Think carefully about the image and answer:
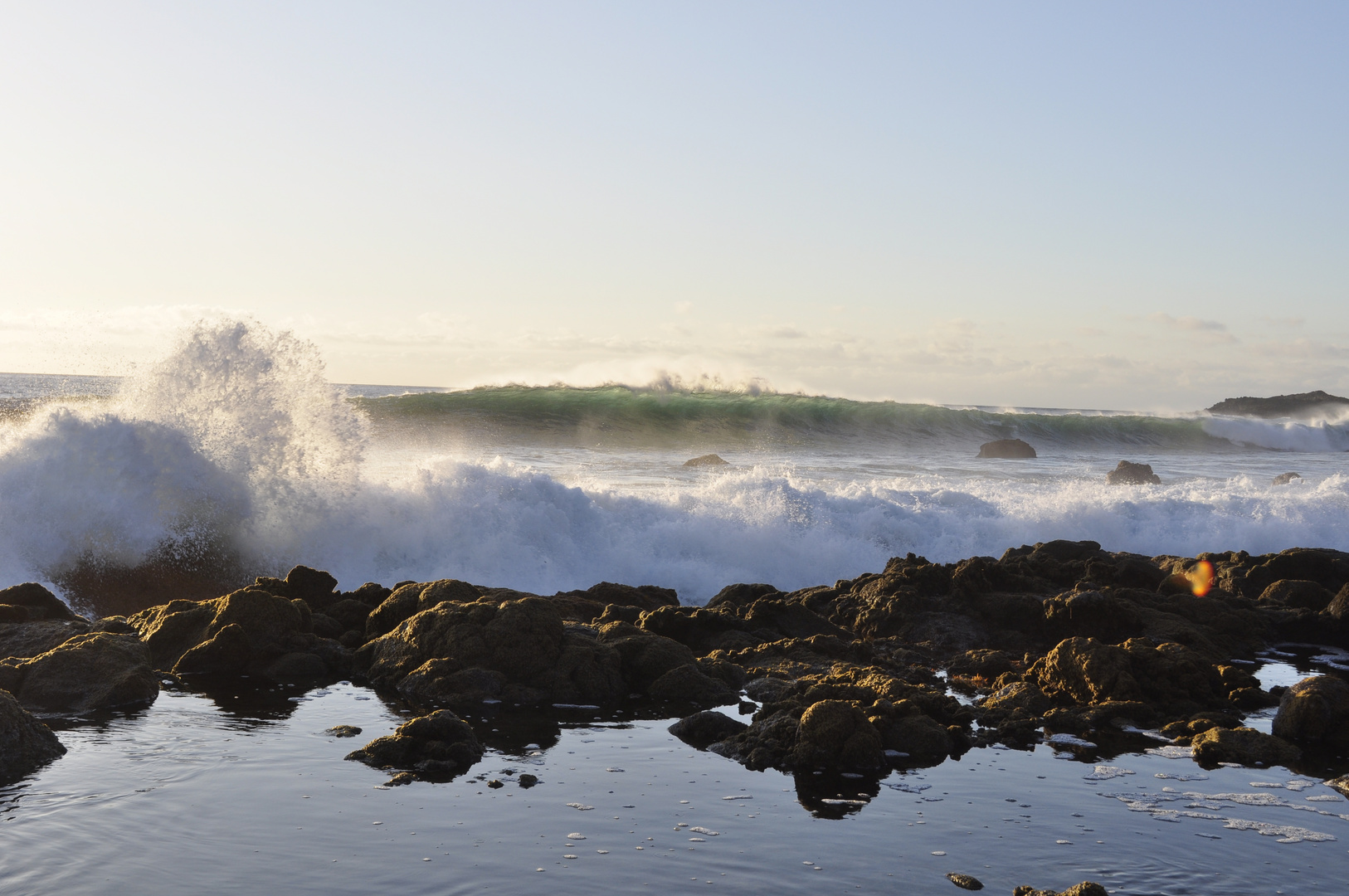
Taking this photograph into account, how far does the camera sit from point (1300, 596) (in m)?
11.7

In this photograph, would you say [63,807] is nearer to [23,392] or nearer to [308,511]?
[308,511]

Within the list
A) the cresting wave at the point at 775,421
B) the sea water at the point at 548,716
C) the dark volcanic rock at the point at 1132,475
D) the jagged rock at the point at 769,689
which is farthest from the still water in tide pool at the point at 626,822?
the cresting wave at the point at 775,421

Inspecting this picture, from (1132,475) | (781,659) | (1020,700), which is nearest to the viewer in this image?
(1020,700)

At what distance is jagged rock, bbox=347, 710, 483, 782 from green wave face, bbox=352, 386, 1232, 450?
87.7 ft

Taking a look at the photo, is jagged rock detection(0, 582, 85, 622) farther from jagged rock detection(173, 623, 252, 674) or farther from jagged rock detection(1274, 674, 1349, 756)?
A: jagged rock detection(1274, 674, 1349, 756)

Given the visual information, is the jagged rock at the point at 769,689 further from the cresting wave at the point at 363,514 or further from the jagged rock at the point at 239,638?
the cresting wave at the point at 363,514

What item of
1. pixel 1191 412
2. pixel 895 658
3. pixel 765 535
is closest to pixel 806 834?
pixel 895 658

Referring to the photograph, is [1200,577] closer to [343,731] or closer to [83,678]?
[343,731]

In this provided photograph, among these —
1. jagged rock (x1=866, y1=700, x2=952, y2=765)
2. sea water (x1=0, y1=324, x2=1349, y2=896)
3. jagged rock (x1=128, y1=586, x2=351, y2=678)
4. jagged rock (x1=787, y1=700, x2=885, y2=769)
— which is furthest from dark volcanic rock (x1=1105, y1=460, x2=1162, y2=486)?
jagged rock (x1=128, y1=586, x2=351, y2=678)

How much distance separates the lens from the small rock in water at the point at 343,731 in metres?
6.69

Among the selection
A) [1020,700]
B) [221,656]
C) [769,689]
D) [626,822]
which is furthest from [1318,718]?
[221,656]

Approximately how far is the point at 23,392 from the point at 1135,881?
267 ft

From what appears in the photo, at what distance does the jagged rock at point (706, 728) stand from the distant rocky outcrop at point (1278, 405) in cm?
5988

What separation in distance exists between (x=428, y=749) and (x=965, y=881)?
306cm
